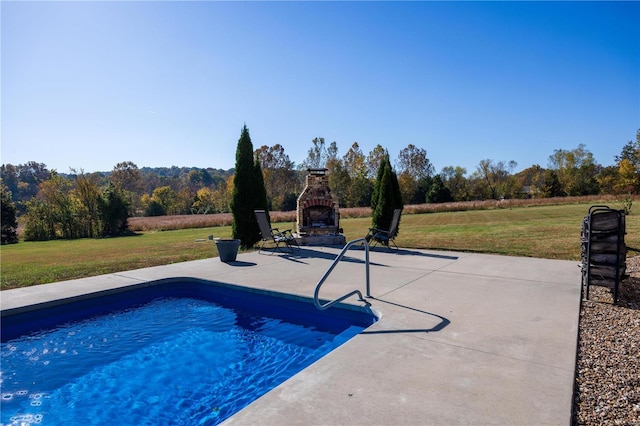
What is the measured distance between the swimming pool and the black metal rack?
2.89 metres

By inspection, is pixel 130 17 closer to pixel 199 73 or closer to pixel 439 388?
pixel 199 73

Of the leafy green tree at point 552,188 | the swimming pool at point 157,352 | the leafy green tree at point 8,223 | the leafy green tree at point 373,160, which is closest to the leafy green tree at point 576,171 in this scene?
the leafy green tree at point 552,188

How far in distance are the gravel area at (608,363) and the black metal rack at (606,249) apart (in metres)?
0.32

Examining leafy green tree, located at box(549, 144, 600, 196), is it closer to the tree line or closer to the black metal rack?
the tree line

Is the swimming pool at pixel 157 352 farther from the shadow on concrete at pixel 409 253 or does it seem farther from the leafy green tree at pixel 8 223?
the leafy green tree at pixel 8 223

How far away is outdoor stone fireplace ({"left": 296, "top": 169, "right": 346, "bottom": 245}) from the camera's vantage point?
1059cm

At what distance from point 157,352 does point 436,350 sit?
285 centimetres

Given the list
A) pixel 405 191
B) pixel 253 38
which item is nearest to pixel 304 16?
pixel 253 38

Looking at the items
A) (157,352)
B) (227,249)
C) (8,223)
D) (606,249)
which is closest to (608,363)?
(606,249)

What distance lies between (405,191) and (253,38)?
3994 cm

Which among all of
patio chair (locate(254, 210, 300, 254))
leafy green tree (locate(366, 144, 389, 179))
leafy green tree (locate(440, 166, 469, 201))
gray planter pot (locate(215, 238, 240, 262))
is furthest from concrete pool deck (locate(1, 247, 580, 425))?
leafy green tree (locate(366, 144, 389, 179))

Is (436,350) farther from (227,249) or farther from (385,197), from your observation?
(385,197)

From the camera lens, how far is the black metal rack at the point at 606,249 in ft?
13.9

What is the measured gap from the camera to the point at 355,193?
143ft
